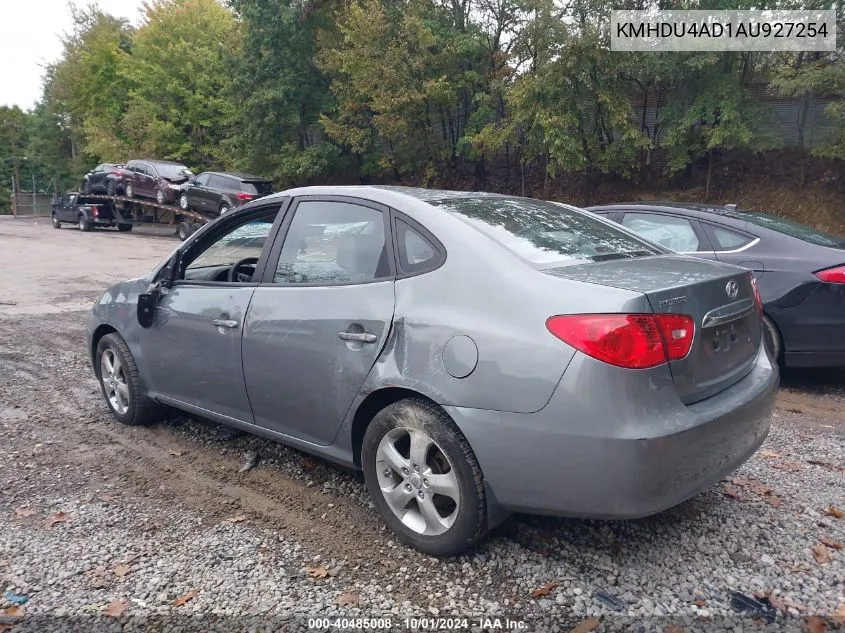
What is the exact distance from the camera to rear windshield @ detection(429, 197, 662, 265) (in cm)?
312

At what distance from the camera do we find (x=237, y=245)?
450cm

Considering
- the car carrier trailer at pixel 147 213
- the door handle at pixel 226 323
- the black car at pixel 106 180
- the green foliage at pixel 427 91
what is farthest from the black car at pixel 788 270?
the black car at pixel 106 180

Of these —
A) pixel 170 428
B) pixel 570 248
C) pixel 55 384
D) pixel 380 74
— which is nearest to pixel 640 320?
pixel 570 248

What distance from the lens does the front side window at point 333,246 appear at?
11.0ft

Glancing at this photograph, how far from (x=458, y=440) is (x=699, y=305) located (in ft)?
3.74

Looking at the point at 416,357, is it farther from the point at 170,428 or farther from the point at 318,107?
the point at 318,107

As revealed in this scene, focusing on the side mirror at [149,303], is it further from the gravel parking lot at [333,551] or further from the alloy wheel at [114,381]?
the gravel parking lot at [333,551]

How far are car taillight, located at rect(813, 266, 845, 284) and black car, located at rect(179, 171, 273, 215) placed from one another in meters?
17.8

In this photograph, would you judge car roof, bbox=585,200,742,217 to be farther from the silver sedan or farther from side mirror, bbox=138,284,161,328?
side mirror, bbox=138,284,161,328

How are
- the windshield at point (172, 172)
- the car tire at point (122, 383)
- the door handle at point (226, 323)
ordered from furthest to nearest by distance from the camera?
the windshield at point (172, 172) → the car tire at point (122, 383) → the door handle at point (226, 323)

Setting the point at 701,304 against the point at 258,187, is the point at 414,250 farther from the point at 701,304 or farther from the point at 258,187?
the point at 258,187

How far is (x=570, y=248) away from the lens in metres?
3.25

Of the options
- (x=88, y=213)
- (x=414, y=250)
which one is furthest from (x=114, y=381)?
(x=88, y=213)

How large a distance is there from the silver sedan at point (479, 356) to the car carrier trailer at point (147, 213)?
1987 cm
